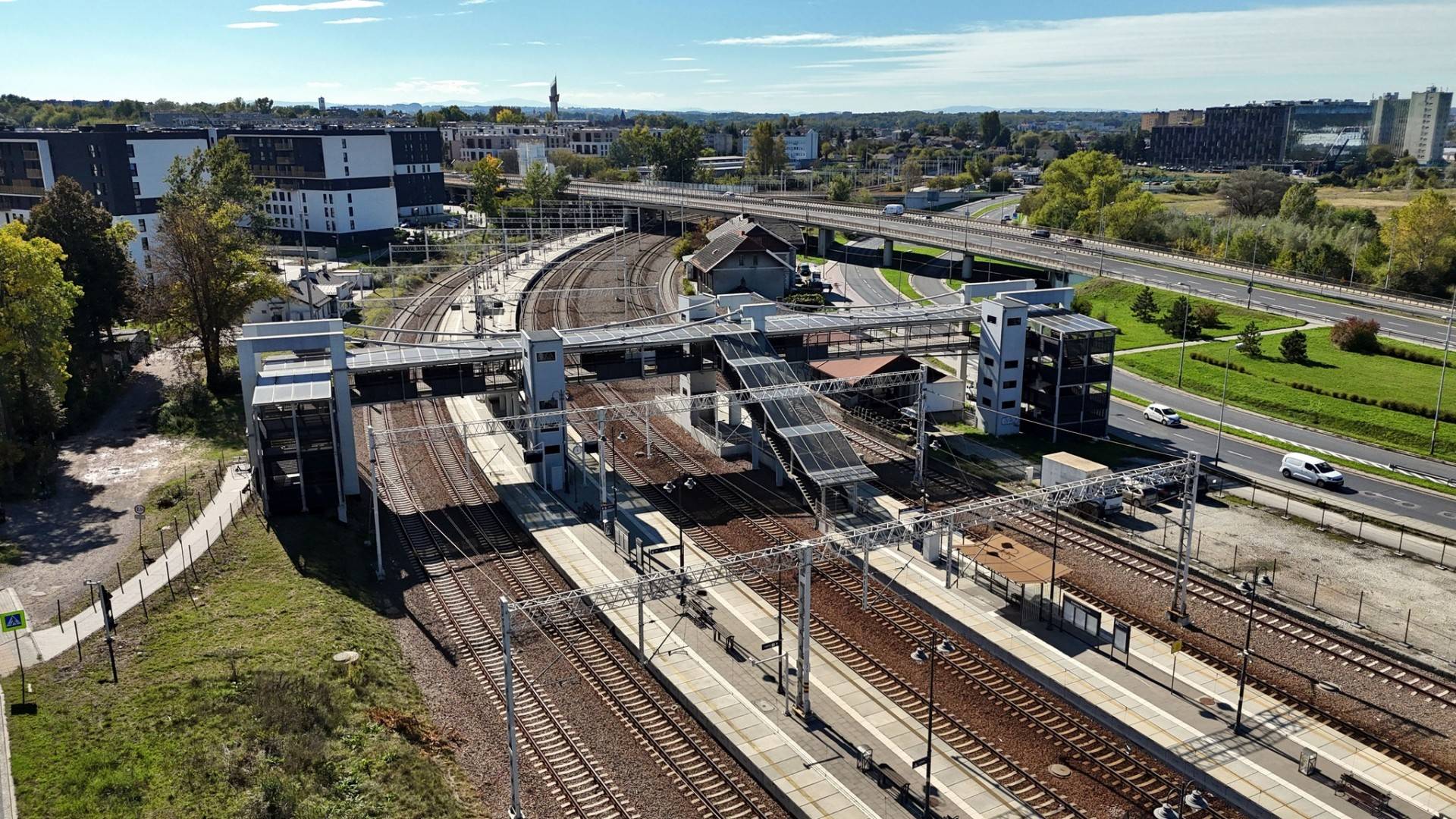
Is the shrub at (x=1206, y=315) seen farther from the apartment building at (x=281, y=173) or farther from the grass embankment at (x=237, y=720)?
the apartment building at (x=281, y=173)

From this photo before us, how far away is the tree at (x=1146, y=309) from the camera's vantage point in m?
83.2

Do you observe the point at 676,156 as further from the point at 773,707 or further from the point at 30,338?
the point at 773,707

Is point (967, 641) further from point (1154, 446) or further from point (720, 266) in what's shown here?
point (720, 266)

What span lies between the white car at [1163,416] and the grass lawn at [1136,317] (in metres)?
12.7

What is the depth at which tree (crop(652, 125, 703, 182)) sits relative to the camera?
183000mm

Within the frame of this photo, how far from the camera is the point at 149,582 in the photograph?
37156 mm

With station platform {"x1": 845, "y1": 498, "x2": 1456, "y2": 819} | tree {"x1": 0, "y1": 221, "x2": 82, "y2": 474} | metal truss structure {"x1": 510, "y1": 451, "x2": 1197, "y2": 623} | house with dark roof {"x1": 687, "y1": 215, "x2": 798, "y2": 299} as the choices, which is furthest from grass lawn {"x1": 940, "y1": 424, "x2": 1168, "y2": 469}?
tree {"x1": 0, "y1": 221, "x2": 82, "y2": 474}

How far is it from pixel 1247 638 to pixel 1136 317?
192ft

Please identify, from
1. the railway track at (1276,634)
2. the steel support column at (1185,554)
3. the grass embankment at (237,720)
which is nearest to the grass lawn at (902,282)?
the railway track at (1276,634)

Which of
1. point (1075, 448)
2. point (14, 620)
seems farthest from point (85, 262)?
point (1075, 448)

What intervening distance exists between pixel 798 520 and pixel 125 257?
50.5m

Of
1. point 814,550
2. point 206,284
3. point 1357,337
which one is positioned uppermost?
point 206,284

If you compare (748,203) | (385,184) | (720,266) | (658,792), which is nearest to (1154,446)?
(658,792)

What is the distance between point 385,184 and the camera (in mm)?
128875
